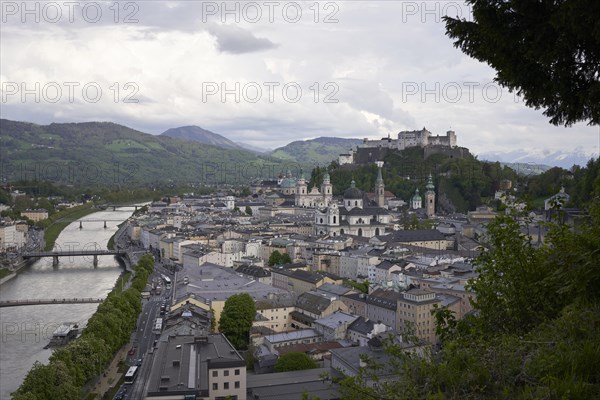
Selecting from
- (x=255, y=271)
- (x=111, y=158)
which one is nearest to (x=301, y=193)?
(x=255, y=271)

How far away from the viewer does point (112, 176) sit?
91750 millimetres

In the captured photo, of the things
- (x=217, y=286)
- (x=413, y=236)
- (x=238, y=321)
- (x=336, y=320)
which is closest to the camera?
(x=238, y=321)

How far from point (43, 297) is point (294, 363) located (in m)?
12.7

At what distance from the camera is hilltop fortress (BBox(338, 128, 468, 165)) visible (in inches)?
1807

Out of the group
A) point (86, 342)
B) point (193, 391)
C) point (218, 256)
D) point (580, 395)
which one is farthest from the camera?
point (218, 256)

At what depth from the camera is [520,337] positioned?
300 centimetres

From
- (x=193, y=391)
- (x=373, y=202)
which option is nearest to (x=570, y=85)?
(x=193, y=391)

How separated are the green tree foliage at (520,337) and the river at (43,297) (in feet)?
36.2

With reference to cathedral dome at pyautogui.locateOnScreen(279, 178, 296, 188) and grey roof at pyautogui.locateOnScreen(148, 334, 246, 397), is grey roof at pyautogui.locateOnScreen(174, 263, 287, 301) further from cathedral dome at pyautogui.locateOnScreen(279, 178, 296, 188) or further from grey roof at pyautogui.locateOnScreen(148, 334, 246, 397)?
cathedral dome at pyautogui.locateOnScreen(279, 178, 296, 188)

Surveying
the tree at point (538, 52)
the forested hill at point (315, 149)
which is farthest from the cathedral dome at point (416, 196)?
the forested hill at point (315, 149)

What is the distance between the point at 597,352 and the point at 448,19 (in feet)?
5.47

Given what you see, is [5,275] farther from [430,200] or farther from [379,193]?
[430,200]

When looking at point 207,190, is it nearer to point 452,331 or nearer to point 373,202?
point 373,202

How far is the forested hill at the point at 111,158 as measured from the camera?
3452 inches
